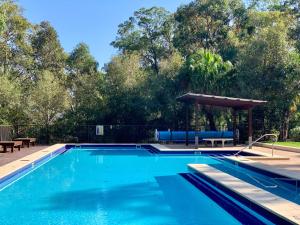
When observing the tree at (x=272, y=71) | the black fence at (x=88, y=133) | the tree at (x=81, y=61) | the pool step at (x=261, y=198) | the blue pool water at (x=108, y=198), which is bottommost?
the blue pool water at (x=108, y=198)

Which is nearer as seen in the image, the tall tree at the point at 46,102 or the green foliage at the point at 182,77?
the green foliage at the point at 182,77

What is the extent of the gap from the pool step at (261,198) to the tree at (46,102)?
54.6ft

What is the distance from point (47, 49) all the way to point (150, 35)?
1004 centimetres

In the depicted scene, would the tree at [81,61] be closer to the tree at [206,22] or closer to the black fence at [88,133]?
the tree at [206,22]

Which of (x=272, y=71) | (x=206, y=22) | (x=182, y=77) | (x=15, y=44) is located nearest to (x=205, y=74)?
(x=182, y=77)

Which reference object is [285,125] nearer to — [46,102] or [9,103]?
[46,102]

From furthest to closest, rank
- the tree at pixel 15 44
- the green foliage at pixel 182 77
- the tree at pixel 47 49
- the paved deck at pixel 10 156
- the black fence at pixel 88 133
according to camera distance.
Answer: the tree at pixel 47 49 → the tree at pixel 15 44 → the black fence at pixel 88 133 → the green foliage at pixel 182 77 → the paved deck at pixel 10 156

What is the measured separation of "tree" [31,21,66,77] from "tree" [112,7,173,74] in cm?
689

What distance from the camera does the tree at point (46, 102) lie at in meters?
25.1

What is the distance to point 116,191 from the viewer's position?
9797 mm

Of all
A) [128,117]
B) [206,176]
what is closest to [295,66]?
[128,117]

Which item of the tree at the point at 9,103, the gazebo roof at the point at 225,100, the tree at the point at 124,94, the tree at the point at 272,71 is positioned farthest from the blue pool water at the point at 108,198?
the tree at the point at 124,94

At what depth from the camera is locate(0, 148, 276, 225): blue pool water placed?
716 cm

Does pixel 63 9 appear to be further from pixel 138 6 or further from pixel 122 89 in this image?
pixel 122 89
